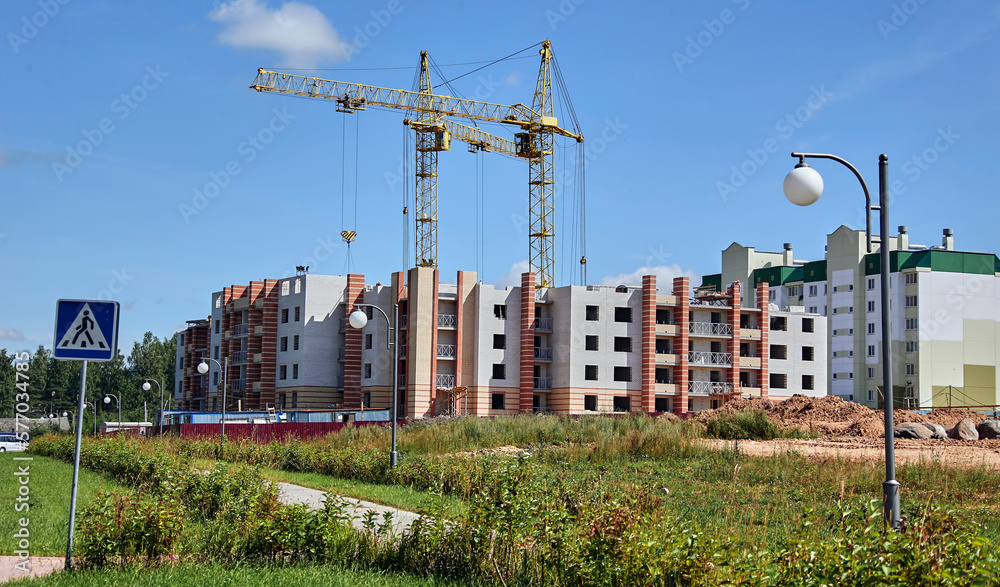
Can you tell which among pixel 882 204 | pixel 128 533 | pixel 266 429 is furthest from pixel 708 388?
pixel 128 533

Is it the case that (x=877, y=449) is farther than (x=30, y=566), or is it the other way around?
(x=877, y=449)

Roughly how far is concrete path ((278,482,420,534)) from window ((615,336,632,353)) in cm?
4919

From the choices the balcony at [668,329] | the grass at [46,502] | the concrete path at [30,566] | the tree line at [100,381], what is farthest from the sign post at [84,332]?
the tree line at [100,381]

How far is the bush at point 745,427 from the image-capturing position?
3250cm

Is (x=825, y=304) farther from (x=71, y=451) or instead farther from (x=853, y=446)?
(x=71, y=451)

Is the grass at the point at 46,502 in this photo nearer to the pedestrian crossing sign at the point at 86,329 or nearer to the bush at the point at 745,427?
the pedestrian crossing sign at the point at 86,329

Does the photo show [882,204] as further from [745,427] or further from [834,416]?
[834,416]

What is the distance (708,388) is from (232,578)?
6360cm

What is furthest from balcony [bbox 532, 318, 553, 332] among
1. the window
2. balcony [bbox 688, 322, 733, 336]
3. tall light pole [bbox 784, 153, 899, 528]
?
tall light pole [bbox 784, 153, 899, 528]

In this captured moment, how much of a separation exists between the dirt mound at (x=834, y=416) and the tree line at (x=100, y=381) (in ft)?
274

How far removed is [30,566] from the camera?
34.6 ft

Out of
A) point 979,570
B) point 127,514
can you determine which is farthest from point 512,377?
point 979,570

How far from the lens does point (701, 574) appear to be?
7793mm

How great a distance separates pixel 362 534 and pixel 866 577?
20.7 ft
